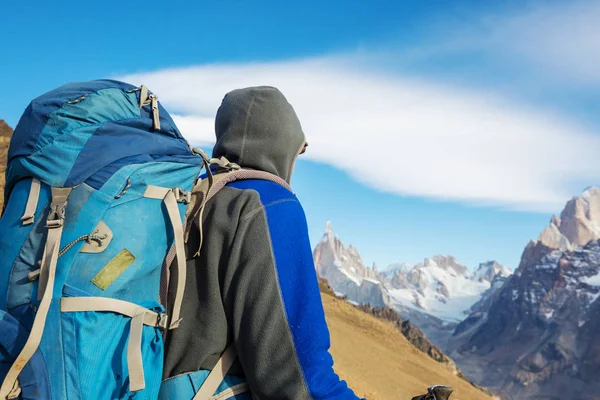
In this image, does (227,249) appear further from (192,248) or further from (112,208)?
(112,208)

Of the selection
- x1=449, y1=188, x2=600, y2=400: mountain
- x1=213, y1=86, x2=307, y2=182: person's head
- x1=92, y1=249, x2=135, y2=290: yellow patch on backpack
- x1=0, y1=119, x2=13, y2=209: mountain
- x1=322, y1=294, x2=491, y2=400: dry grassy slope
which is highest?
x1=213, y1=86, x2=307, y2=182: person's head

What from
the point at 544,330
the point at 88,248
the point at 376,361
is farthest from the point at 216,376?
the point at 544,330

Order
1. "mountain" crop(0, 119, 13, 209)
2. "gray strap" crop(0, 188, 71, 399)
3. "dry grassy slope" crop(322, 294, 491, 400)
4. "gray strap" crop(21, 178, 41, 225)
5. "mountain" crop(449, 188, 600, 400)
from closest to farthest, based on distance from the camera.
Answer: "gray strap" crop(0, 188, 71, 399), "gray strap" crop(21, 178, 41, 225), "mountain" crop(0, 119, 13, 209), "dry grassy slope" crop(322, 294, 491, 400), "mountain" crop(449, 188, 600, 400)

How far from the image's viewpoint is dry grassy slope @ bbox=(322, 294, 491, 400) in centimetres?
2072

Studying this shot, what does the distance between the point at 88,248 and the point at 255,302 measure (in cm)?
54

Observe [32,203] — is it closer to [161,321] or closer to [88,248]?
[88,248]

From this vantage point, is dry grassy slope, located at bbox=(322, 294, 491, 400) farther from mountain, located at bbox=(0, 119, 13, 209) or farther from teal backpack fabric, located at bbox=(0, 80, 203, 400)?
teal backpack fabric, located at bbox=(0, 80, 203, 400)

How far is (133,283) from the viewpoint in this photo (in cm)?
175

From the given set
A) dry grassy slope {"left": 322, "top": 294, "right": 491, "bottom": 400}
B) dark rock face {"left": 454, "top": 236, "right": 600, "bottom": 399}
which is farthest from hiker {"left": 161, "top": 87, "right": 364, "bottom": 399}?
dark rock face {"left": 454, "top": 236, "right": 600, "bottom": 399}

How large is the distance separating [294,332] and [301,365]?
0.11 meters

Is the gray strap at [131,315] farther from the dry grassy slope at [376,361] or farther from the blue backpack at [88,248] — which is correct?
the dry grassy slope at [376,361]

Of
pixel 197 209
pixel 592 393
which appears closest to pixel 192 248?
pixel 197 209

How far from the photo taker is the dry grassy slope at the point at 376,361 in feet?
68.0

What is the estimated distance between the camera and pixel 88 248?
5.49 feet
